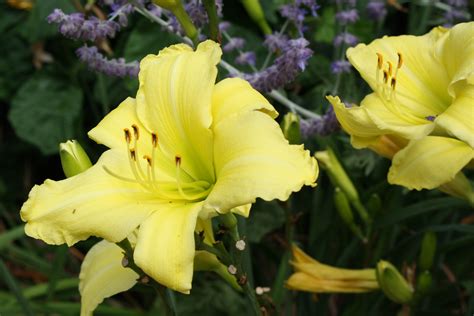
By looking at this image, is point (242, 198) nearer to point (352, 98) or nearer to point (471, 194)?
point (471, 194)

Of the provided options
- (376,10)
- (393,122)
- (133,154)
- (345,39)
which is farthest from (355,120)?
(376,10)

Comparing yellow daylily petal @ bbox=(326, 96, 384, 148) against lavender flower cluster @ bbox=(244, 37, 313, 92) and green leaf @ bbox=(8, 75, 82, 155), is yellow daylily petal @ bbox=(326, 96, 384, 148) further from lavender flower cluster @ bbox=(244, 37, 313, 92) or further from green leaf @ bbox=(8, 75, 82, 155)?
green leaf @ bbox=(8, 75, 82, 155)

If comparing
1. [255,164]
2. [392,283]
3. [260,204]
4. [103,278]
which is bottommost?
[260,204]

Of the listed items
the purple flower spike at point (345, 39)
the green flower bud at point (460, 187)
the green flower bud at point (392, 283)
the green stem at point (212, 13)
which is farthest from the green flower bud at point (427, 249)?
the green stem at point (212, 13)

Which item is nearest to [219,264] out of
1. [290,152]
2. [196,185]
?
[196,185]

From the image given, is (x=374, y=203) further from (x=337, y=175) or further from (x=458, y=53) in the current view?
(x=458, y=53)

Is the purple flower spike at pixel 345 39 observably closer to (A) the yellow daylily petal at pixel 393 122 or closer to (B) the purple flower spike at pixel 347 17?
(B) the purple flower spike at pixel 347 17
